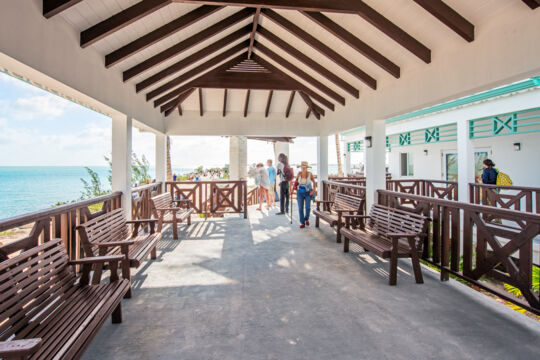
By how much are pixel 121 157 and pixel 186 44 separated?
7.91 feet

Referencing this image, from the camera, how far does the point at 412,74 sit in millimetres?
4844

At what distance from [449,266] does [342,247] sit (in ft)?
6.51

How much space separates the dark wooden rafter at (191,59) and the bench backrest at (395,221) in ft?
14.3

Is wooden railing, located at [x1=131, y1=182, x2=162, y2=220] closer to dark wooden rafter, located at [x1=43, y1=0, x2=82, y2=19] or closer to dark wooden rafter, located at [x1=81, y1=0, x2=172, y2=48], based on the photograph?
dark wooden rafter, located at [x1=81, y1=0, x2=172, y2=48]

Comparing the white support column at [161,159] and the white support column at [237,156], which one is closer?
the white support column at [161,159]

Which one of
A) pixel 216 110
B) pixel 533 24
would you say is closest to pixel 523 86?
pixel 533 24

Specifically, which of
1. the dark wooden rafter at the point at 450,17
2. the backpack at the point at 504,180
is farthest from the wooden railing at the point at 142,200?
the backpack at the point at 504,180

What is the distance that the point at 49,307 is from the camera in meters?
2.25

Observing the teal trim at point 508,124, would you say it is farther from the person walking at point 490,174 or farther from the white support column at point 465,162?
the person walking at point 490,174

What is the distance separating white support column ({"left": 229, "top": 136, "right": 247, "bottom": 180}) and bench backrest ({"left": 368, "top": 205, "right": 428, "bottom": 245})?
371 inches

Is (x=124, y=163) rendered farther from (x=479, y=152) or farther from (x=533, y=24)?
(x=479, y=152)

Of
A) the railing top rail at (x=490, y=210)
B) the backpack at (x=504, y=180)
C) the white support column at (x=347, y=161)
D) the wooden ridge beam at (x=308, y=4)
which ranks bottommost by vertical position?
the railing top rail at (x=490, y=210)

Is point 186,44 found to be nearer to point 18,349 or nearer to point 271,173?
point 18,349

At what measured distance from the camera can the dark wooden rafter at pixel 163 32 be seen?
439 centimetres
